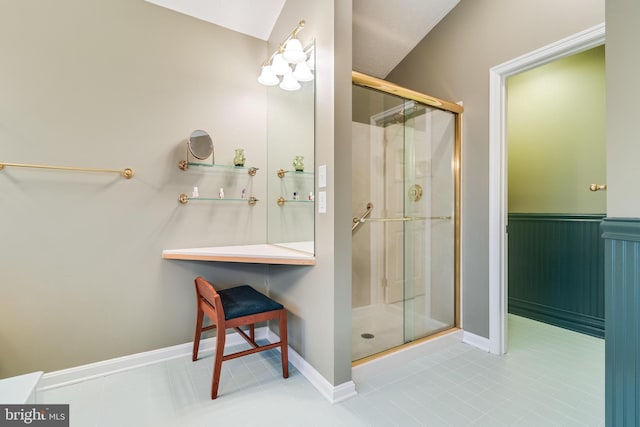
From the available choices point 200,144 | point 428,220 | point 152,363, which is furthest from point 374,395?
point 200,144

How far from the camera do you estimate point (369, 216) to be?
7.57 feet

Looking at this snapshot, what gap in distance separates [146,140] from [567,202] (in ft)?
11.7

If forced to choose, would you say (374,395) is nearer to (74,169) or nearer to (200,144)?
(200,144)

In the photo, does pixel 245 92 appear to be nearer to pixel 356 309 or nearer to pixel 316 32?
pixel 316 32

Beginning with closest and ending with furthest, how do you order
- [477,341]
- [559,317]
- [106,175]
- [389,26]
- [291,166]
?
1. [106,175]
2. [291,166]
3. [477,341]
4. [389,26]
5. [559,317]

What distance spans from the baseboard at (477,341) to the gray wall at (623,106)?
1.70 metres

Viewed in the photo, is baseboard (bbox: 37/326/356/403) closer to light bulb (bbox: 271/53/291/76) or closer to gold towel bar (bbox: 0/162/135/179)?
gold towel bar (bbox: 0/162/135/179)

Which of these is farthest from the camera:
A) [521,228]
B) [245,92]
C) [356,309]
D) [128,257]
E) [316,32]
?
[521,228]

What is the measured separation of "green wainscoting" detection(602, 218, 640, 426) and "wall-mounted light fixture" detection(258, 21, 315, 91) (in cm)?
170

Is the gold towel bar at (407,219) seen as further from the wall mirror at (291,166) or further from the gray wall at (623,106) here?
the gray wall at (623,106)

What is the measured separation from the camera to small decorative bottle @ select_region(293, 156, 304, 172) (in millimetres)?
2055

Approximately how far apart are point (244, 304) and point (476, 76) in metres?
2.41

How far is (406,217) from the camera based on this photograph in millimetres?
2369

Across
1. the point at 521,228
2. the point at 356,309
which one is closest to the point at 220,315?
the point at 356,309
